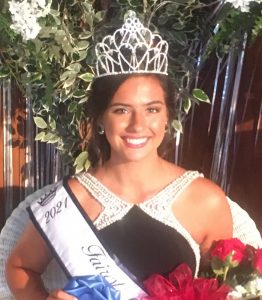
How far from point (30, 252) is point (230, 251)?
0.51m

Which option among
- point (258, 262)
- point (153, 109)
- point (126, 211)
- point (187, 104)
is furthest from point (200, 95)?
point (258, 262)

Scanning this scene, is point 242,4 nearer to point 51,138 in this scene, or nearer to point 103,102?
point 103,102

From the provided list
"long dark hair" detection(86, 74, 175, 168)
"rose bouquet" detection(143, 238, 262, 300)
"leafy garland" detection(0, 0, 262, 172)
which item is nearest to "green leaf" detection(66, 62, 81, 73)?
"leafy garland" detection(0, 0, 262, 172)

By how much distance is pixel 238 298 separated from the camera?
142 cm

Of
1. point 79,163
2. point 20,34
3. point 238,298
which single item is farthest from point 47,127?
point 238,298

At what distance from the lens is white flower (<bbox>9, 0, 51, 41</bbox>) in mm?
1533

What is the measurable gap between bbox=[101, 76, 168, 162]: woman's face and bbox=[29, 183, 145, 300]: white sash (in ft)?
0.73

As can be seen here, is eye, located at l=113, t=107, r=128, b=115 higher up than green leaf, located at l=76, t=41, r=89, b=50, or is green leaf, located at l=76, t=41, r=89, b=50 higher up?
green leaf, located at l=76, t=41, r=89, b=50

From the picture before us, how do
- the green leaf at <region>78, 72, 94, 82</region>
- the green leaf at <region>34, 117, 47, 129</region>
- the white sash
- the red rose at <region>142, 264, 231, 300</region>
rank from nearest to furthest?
the red rose at <region>142, 264, 231, 300</region> < the white sash < the green leaf at <region>78, 72, 94, 82</region> < the green leaf at <region>34, 117, 47, 129</region>

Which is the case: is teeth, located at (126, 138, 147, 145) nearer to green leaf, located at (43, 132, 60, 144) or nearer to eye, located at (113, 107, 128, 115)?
eye, located at (113, 107, 128, 115)

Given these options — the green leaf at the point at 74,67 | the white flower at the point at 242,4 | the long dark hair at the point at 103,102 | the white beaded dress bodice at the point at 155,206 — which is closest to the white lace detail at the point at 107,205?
the white beaded dress bodice at the point at 155,206

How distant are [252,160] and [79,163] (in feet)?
1.64

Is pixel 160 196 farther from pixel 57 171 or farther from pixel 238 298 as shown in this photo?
pixel 57 171

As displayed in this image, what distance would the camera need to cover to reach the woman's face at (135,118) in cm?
150
